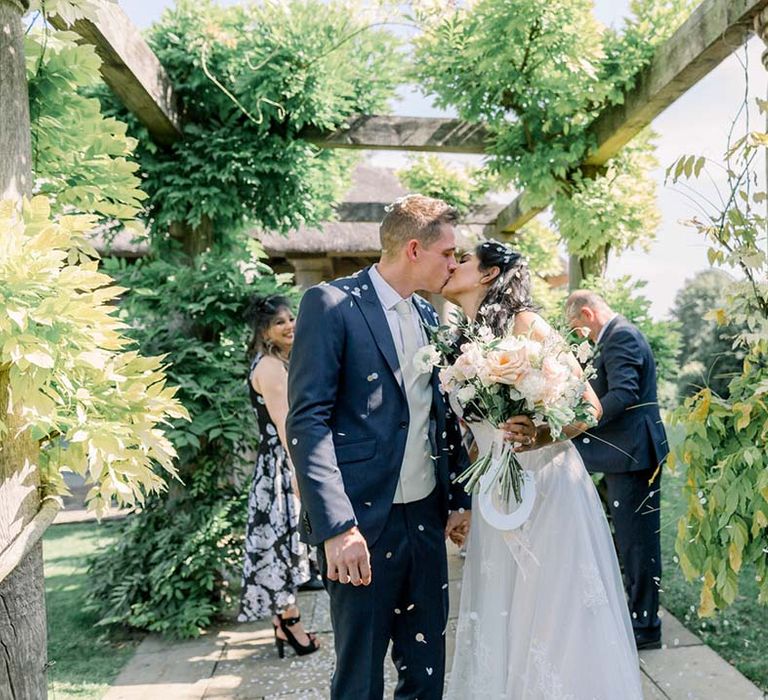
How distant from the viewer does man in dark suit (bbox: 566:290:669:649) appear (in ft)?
12.3

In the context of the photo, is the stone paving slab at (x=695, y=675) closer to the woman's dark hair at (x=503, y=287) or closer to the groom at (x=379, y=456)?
the groom at (x=379, y=456)

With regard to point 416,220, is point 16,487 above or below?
below

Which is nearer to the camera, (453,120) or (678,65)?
(678,65)

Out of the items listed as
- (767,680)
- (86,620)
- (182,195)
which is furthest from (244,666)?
(182,195)

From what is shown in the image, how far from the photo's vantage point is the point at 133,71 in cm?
391

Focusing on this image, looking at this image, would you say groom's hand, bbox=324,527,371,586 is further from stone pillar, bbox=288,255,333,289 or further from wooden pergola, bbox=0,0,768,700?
stone pillar, bbox=288,255,333,289

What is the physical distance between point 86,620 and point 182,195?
2.99 meters

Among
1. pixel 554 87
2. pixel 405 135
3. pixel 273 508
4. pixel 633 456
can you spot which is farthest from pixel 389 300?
pixel 405 135

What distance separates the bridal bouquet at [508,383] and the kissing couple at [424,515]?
3.5 inches

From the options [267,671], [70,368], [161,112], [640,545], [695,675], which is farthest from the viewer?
[161,112]

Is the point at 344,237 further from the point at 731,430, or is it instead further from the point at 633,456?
the point at 731,430

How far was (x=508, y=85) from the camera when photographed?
5.07 metres

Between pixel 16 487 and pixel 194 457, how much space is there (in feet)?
9.76

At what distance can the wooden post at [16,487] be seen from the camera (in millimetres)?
1814
